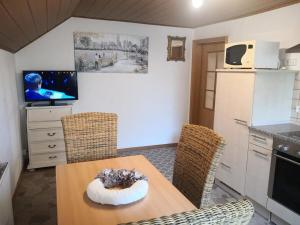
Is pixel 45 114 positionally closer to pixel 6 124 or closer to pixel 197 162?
pixel 6 124

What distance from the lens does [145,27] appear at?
13.7 feet

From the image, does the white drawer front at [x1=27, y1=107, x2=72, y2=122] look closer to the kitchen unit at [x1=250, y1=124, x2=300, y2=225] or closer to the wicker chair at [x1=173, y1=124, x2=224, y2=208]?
the wicker chair at [x1=173, y1=124, x2=224, y2=208]

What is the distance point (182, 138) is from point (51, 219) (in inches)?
63.7

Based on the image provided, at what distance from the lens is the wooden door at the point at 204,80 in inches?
164

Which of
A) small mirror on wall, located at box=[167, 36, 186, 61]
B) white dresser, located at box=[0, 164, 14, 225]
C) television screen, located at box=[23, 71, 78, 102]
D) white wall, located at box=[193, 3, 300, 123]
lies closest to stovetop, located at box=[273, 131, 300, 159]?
white wall, located at box=[193, 3, 300, 123]

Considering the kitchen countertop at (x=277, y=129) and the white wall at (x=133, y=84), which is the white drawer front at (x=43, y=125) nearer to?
the white wall at (x=133, y=84)

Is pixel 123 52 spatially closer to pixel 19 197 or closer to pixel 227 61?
pixel 227 61

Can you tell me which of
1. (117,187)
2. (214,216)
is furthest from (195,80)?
(214,216)

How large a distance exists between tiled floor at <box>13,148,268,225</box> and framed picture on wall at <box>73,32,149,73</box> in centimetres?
Answer: 166

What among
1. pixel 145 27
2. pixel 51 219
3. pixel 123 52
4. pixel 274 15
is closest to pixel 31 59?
pixel 123 52

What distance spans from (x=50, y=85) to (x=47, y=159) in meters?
1.08

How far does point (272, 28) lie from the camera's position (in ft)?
10.0

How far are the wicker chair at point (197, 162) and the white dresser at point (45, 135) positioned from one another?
222 centimetres

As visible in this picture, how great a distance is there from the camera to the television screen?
137 inches
